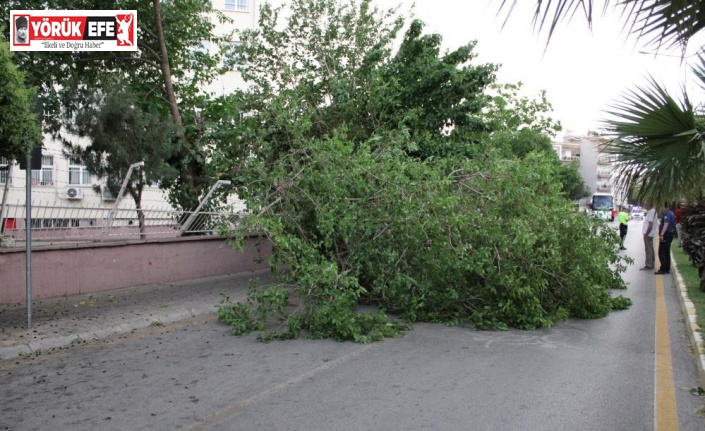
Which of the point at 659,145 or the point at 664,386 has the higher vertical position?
the point at 659,145

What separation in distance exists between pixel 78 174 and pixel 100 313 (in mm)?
5501

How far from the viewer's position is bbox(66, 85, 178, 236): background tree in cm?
1212

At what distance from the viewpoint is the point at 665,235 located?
14.7 metres

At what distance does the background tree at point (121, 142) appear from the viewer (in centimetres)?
1212

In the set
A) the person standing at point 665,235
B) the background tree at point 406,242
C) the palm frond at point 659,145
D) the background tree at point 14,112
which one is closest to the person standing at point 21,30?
the background tree at point 406,242

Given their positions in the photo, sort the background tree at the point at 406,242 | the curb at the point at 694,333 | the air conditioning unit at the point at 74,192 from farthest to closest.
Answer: the air conditioning unit at the point at 74,192
the background tree at the point at 406,242
the curb at the point at 694,333

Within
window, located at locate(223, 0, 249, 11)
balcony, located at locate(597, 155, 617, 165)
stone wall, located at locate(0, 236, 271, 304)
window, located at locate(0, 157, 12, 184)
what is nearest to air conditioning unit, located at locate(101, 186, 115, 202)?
stone wall, located at locate(0, 236, 271, 304)

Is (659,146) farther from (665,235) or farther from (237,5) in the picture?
(237,5)

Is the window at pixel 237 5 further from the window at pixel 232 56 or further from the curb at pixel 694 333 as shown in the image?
the curb at pixel 694 333

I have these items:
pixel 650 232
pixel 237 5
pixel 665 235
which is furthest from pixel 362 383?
pixel 237 5

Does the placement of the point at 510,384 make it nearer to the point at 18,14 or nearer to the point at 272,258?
the point at 272,258

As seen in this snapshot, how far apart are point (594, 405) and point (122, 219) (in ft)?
28.5

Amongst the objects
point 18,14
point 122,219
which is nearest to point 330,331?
point 122,219

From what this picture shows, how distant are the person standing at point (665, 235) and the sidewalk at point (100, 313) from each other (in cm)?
987
